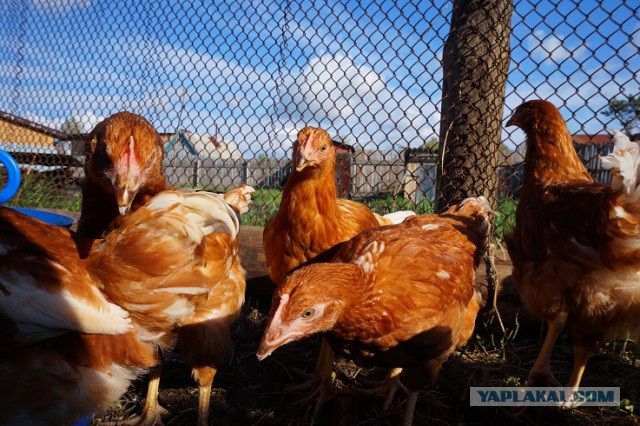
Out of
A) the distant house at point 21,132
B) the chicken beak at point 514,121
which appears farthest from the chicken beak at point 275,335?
the distant house at point 21,132

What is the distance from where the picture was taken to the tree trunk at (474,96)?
238cm

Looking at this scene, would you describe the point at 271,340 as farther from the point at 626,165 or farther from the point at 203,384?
the point at 626,165

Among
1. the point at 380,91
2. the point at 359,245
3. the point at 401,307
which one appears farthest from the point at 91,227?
the point at 380,91

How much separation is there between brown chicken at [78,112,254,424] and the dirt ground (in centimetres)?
24

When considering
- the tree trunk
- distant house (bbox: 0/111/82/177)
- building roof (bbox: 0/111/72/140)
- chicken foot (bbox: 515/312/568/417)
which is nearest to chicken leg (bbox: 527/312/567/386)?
chicken foot (bbox: 515/312/568/417)

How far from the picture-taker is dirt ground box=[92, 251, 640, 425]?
5.95 feet

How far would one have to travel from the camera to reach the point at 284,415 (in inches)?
73.0

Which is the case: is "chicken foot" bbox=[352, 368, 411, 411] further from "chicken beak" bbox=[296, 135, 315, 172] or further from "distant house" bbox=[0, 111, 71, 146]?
"distant house" bbox=[0, 111, 71, 146]

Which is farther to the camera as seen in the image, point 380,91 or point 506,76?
point 380,91

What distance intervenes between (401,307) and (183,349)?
937 millimetres

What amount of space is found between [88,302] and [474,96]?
7.77 feet

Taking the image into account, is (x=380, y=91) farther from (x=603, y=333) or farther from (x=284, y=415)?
(x=284, y=415)

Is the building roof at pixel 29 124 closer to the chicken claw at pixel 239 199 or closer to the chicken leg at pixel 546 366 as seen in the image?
the chicken claw at pixel 239 199

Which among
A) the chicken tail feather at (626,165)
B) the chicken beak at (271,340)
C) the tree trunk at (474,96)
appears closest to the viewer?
the chicken beak at (271,340)
